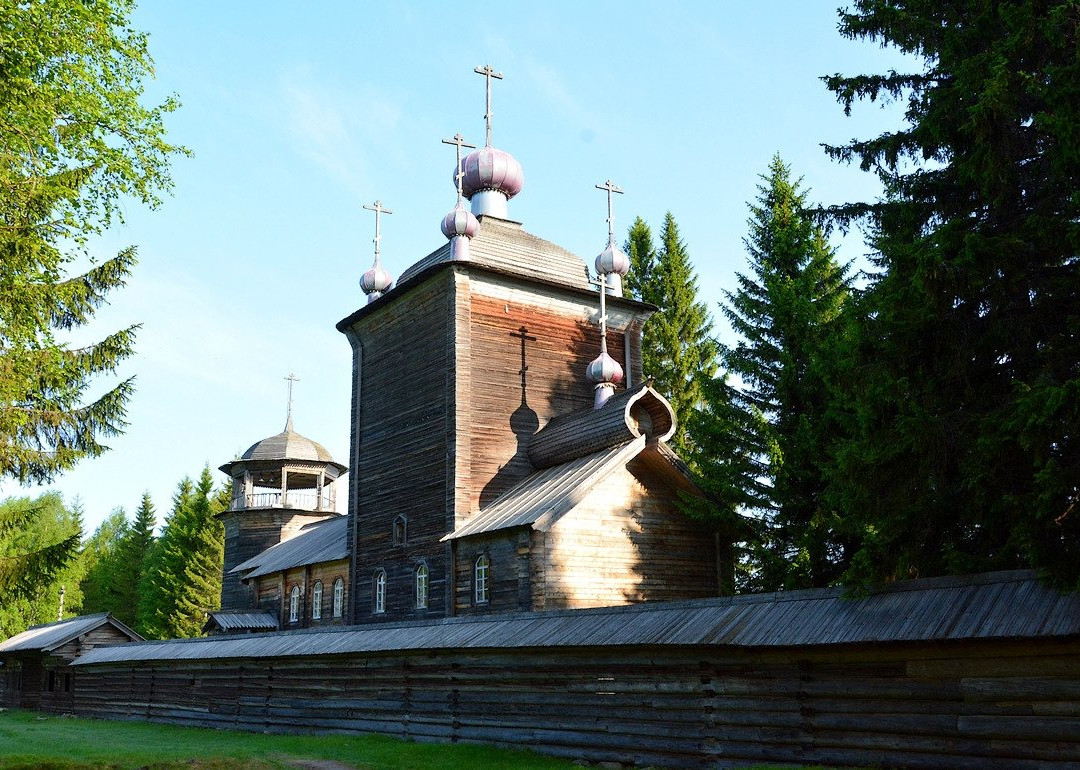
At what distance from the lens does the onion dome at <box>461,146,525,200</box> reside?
29734 mm

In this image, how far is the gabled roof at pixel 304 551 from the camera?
30.8 m

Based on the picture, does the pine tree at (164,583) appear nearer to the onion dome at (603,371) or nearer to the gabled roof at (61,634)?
the gabled roof at (61,634)

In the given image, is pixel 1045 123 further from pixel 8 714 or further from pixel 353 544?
pixel 8 714

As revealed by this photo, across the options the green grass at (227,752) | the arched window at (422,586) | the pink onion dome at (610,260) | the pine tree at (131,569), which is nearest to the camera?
the green grass at (227,752)

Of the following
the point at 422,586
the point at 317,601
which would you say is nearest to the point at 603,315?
the point at 422,586

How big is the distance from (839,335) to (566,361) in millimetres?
10547

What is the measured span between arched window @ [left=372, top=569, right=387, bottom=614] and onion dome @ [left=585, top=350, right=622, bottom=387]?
24.9ft

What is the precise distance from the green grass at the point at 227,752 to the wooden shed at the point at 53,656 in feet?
36.9

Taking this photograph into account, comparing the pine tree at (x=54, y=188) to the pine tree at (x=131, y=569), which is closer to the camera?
the pine tree at (x=54, y=188)

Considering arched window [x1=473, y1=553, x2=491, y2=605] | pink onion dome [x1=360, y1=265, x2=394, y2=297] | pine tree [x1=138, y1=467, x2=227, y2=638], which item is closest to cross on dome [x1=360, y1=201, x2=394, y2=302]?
pink onion dome [x1=360, y1=265, x2=394, y2=297]

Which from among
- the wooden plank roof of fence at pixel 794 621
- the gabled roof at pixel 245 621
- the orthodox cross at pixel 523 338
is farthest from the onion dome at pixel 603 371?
the gabled roof at pixel 245 621

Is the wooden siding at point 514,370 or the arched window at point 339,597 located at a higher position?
the wooden siding at point 514,370

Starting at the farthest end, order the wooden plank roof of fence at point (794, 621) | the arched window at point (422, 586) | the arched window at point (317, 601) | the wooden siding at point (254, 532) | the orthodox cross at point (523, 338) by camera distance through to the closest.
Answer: the wooden siding at point (254, 532) < the arched window at point (317, 601) < the orthodox cross at point (523, 338) < the arched window at point (422, 586) < the wooden plank roof of fence at point (794, 621)

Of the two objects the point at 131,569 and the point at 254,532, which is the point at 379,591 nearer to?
the point at 254,532
